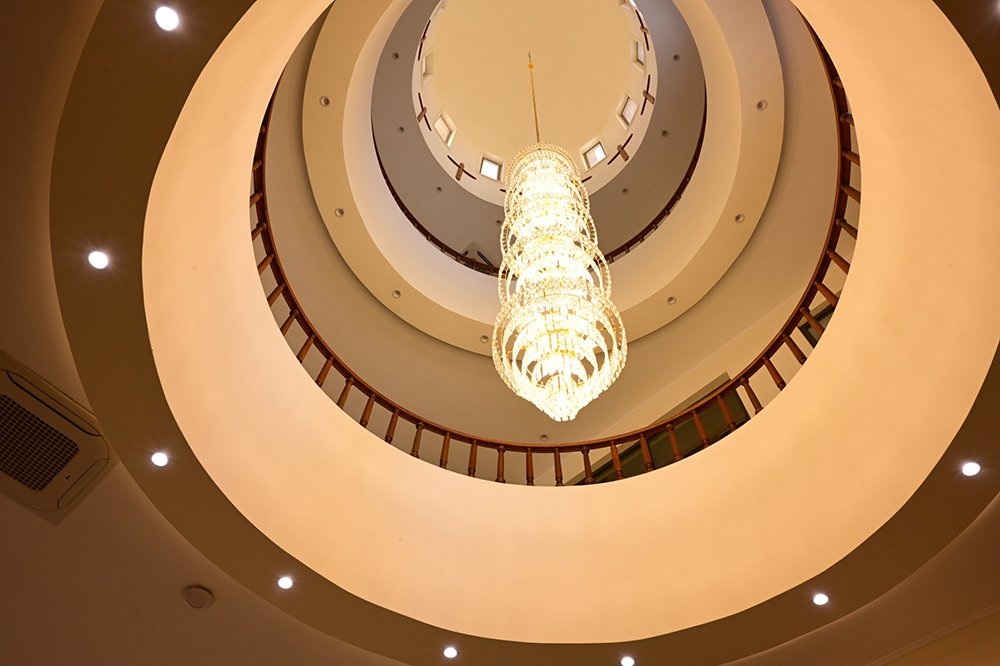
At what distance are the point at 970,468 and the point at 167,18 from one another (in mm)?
4007

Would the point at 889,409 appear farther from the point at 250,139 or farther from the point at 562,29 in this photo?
the point at 562,29

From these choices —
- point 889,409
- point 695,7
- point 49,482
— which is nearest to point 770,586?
point 889,409

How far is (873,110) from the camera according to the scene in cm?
332

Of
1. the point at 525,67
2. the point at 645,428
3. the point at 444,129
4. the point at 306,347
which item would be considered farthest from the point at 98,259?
the point at 525,67

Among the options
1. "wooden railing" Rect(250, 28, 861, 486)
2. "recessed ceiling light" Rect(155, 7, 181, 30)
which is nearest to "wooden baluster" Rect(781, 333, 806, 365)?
"wooden railing" Rect(250, 28, 861, 486)

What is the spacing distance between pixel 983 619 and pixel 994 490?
1078 millimetres

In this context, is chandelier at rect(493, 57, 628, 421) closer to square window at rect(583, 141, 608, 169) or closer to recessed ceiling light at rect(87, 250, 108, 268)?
recessed ceiling light at rect(87, 250, 108, 268)

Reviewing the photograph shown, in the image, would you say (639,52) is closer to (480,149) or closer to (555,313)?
(480,149)

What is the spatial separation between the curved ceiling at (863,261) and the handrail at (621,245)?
4.34 m

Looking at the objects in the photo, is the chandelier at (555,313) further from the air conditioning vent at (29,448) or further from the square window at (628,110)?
the square window at (628,110)

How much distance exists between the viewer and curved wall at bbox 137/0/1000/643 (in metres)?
2.94

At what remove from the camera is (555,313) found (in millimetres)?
4156

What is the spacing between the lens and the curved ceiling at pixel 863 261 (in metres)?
2.56

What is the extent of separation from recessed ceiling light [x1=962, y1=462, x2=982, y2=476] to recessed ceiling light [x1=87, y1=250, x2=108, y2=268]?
4.08 m
